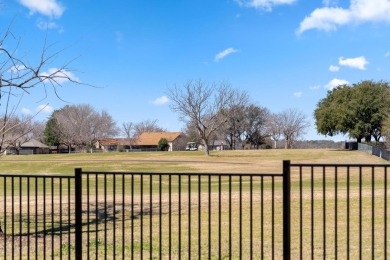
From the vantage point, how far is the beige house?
108 meters

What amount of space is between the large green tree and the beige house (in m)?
45.1

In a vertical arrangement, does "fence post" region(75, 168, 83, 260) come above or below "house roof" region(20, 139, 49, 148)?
above

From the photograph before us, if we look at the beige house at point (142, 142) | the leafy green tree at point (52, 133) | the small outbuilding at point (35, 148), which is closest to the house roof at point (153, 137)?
the beige house at point (142, 142)

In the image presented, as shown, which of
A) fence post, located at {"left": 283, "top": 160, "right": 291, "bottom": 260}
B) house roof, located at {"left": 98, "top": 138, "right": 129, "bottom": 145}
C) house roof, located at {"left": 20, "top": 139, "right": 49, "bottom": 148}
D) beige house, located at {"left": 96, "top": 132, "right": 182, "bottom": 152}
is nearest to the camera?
fence post, located at {"left": 283, "top": 160, "right": 291, "bottom": 260}

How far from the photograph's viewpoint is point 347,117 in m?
66.4

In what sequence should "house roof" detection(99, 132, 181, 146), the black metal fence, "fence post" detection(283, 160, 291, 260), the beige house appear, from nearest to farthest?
"fence post" detection(283, 160, 291, 260) < the black metal fence < the beige house < "house roof" detection(99, 132, 181, 146)

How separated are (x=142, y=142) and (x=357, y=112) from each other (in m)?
61.4

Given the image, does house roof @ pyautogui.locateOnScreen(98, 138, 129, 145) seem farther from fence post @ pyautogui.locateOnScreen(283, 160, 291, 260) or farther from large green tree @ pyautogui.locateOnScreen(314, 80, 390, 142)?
fence post @ pyautogui.locateOnScreen(283, 160, 291, 260)

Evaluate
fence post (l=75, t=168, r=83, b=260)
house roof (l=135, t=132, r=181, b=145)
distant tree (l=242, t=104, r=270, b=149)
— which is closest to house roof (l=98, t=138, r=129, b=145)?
house roof (l=135, t=132, r=181, b=145)

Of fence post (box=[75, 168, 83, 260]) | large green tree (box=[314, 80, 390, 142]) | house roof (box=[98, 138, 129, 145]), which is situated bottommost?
house roof (box=[98, 138, 129, 145])

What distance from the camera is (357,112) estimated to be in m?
66.2

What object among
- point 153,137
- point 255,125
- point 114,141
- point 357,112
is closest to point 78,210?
point 357,112

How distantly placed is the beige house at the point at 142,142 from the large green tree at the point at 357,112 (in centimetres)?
4510

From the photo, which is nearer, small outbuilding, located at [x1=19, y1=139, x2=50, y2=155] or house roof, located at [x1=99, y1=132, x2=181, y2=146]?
small outbuilding, located at [x1=19, y1=139, x2=50, y2=155]
